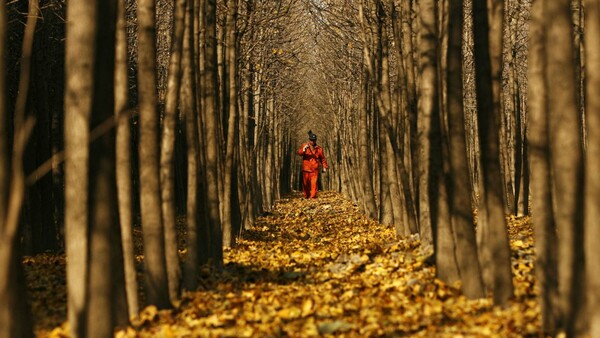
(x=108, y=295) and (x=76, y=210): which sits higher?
(x=76, y=210)

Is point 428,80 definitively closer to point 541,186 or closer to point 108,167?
point 541,186

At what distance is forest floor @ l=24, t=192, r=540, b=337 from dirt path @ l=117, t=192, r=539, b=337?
1cm

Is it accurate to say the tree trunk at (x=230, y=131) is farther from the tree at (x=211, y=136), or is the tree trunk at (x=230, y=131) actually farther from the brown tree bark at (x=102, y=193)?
Answer: the brown tree bark at (x=102, y=193)

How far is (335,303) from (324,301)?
0.15 meters

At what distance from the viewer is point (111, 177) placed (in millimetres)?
6355

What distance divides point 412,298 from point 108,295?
3244 mm

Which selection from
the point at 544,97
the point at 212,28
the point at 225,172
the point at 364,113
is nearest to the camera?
the point at 544,97

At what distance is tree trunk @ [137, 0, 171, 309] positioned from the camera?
7.61 m

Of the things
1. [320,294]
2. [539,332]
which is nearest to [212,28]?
[320,294]

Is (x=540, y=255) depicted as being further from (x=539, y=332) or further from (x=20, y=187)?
(x=20, y=187)

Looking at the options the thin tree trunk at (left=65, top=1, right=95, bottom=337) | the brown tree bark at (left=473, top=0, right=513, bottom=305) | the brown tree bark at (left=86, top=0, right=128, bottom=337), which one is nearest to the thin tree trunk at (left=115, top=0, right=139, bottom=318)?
the brown tree bark at (left=86, top=0, right=128, bottom=337)

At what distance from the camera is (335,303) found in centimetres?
788

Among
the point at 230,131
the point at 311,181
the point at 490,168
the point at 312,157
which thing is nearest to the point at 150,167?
the point at 490,168

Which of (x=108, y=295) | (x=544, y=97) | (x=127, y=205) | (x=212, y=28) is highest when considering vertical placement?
(x=212, y=28)
